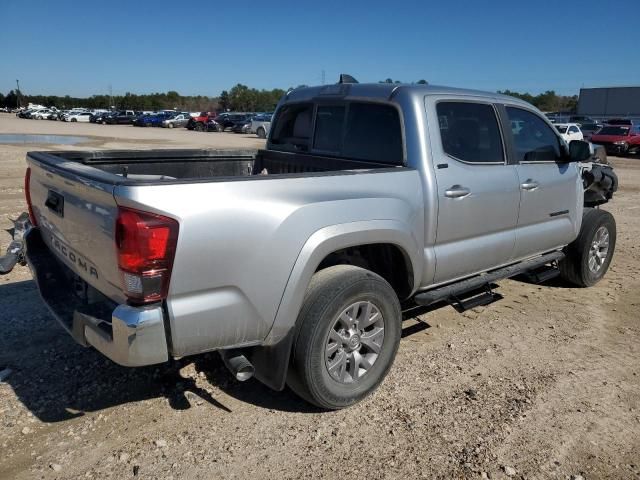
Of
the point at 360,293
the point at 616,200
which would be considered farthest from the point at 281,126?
the point at 616,200

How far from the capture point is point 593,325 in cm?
488

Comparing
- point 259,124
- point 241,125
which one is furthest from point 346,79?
point 241,125

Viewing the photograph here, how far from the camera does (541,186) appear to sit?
471cm

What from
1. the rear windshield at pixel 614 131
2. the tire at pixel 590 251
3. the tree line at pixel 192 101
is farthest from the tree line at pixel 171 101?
the tire at pixel 590 251

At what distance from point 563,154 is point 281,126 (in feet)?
8.67

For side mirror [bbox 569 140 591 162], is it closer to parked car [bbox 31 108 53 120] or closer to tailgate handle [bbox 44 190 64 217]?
tailgate handle [bbox 44 190 64 217]

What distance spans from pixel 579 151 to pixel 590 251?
139 cm

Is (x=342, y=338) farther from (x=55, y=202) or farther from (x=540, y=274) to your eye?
(x=540, y=274)

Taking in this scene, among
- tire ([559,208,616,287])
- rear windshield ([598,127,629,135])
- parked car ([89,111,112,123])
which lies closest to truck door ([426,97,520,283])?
tire ([559,208,616,287])

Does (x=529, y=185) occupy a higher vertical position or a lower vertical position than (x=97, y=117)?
lower

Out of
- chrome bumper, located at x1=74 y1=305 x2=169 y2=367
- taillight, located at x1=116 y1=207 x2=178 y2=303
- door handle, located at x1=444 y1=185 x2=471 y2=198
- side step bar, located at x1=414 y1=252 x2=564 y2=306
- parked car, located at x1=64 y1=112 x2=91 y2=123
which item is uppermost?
parked car, located at x1=64 y1=112 x2=91 y2=123

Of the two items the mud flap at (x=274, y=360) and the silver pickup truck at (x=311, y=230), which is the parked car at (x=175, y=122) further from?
the mud flap at (x=274, y=360)

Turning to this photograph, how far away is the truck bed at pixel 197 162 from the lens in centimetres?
410

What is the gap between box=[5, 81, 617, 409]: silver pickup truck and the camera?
8.39 feet
